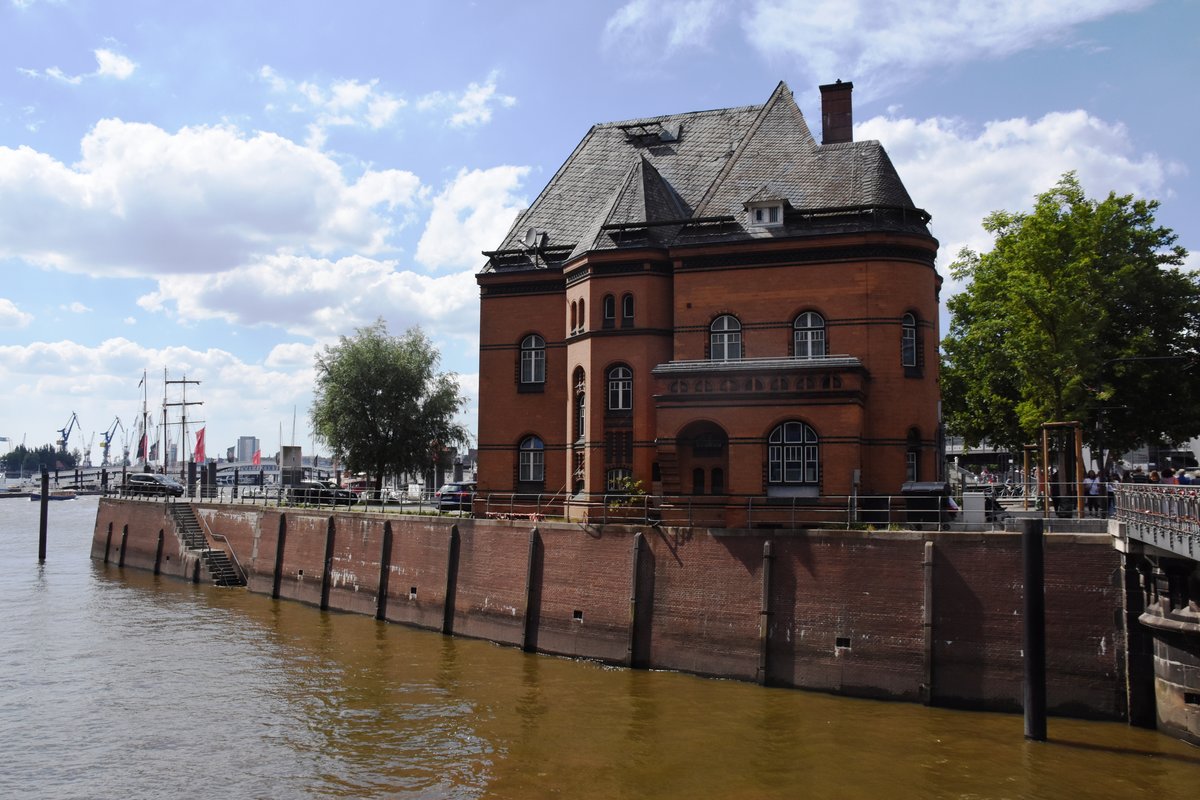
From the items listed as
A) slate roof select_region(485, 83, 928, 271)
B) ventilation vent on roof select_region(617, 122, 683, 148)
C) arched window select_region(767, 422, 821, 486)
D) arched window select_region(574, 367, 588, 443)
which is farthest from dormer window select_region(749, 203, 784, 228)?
ventilation vent on roof select_region(617, 122, 683, 148)

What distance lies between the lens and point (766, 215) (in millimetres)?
33000

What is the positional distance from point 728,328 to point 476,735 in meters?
16.9

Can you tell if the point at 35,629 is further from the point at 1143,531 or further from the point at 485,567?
the point at 1143,531

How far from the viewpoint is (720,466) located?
31219 millimetres

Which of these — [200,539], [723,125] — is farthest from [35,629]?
[723,125]

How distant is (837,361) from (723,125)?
46.1 ft

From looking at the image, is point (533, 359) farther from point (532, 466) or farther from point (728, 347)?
point (728, 347)

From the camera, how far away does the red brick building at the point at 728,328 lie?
30250 millimetres

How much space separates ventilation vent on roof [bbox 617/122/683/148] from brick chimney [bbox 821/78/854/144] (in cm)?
635

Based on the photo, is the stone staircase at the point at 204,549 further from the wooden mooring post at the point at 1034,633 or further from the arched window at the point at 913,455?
the wooden mooring post at the point at 1034,633

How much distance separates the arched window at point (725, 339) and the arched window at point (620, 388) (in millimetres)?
2968

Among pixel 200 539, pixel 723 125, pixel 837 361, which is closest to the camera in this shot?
pixel 837 361

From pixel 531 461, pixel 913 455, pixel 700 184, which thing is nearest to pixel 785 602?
pixel 913 455

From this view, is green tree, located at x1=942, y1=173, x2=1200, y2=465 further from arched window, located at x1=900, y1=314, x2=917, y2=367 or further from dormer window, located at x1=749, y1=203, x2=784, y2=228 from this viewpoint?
dormer window, located at x1=749, y1=203, x2=784, y2=228
